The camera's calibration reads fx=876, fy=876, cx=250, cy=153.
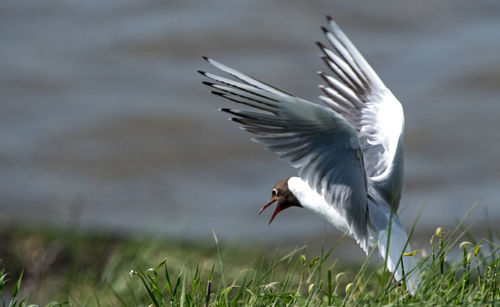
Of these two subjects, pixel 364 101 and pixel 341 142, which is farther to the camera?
pixel 364 101

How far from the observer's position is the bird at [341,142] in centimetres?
359

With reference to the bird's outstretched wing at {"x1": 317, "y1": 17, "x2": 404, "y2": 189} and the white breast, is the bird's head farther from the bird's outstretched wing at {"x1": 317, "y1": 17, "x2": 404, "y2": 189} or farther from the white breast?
the bird's outstretched wing at {"x1": 317, "y1": 17, "x2": 404, "y2": 189}

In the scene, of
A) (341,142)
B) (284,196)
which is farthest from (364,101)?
(341,142)

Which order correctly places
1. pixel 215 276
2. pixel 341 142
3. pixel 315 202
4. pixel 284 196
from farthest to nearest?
pixel 215 276, pixel 284 196, pixel 315 202, pixel 341 142

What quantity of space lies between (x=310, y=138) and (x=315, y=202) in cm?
48

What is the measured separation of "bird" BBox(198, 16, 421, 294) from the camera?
3.59m

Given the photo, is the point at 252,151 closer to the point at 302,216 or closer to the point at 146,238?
the point at 302,216

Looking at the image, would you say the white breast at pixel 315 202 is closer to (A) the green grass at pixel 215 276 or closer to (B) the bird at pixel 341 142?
(B) the bird at pixel 341 142

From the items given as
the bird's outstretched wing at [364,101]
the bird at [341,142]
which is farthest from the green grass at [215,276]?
the bird's outstretched wing at [364,101]

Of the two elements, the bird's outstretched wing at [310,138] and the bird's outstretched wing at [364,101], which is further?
the bird's outstretched wing at [364,101]

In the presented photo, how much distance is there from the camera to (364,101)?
4.48 metres

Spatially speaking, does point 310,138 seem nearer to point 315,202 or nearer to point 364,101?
point 315,202

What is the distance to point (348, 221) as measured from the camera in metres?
4.00

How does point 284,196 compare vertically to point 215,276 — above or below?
above
